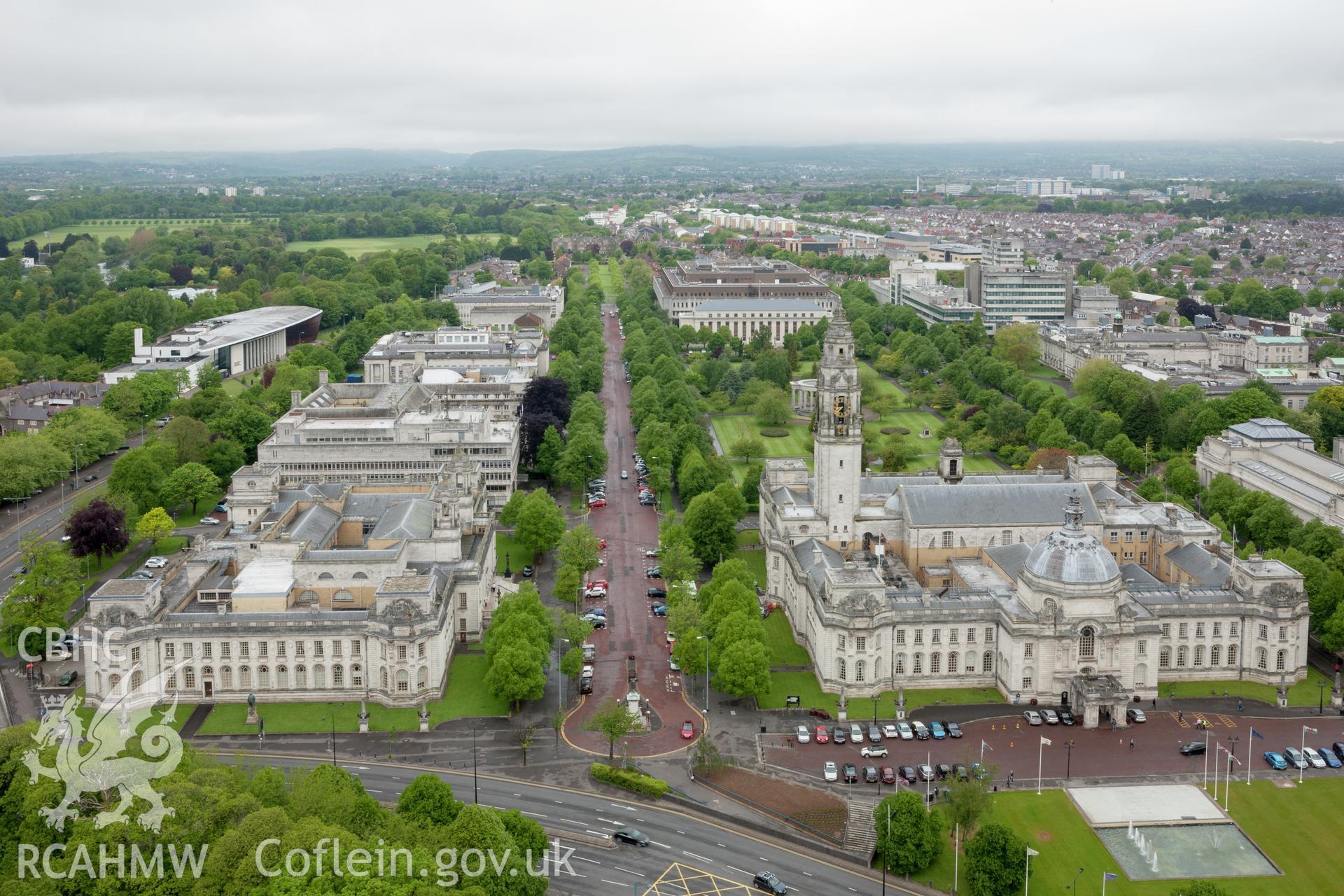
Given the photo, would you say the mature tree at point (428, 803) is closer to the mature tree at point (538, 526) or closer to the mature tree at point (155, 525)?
the mature tree at point (538, 526)

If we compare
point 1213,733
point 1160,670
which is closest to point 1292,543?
point 1160,670

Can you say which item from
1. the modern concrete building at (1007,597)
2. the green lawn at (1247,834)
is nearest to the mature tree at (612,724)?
the modern concrete building at (1007,597)

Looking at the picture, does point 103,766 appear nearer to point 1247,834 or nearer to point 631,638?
point 631,638

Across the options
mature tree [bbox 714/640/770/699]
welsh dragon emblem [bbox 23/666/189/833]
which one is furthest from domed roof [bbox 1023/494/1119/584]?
welsh dragon emblem [bbox 23/666/189/833]

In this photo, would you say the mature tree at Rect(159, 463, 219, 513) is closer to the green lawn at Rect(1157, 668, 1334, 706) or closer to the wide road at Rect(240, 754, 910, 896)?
the wide road at Rect(240, 754, 910, 896)

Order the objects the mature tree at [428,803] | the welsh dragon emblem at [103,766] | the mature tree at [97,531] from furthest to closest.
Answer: the mature tree at [97,531], the mature tree at [428,803], the welsh dragon emblem at [103,766]

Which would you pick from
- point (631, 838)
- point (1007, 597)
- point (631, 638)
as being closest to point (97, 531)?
point (631, 638)

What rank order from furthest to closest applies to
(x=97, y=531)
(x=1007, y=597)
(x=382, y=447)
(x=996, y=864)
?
1. (x=382, y=447)
2. (x=97, y=531)
3. (x=1007, y=597)
4. (x=996, y=864)
